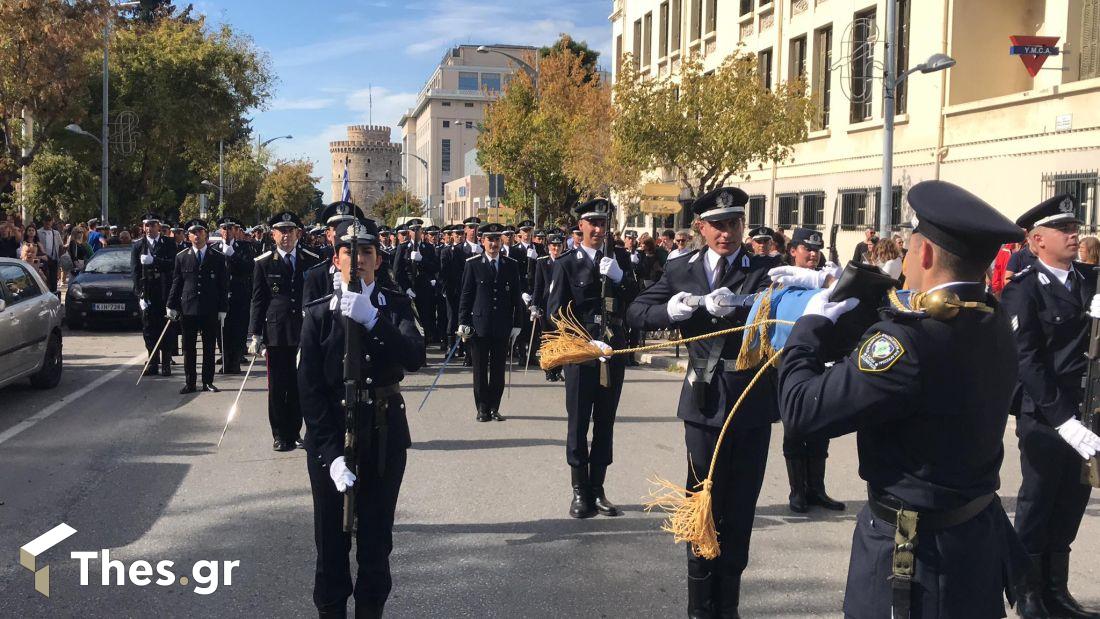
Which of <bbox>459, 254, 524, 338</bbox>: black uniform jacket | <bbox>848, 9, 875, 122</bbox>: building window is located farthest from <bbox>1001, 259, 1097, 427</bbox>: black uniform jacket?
<bbox>848, 9, 875, 122</bbox>: building window

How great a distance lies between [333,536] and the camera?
13.8ft

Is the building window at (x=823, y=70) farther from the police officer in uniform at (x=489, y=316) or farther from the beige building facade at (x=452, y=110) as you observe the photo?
the beige building facade at (x=452, y=110)

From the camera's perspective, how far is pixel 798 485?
6.66m

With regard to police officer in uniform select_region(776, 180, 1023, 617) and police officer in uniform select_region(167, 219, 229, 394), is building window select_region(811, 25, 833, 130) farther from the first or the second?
police officer in uniform select_region(776, 180, 1023, 617)

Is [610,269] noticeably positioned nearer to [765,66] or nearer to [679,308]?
[679,308]

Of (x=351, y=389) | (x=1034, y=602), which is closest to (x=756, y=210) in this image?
(x=1034, y=602)

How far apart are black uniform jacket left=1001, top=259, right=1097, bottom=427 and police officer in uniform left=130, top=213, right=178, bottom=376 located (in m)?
11.2

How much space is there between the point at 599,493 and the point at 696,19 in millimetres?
32825

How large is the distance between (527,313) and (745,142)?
1121cm

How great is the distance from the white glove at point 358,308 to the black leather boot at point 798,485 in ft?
11.8

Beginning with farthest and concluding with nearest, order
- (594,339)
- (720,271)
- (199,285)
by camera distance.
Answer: (199,285)
(594,339)
(720,271)

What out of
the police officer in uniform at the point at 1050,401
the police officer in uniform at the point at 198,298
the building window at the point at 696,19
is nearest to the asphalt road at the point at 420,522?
the police officer in uniform at the point at 1050,401

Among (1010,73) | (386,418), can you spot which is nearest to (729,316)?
(386,418)

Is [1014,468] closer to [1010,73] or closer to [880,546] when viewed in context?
[880,546]
